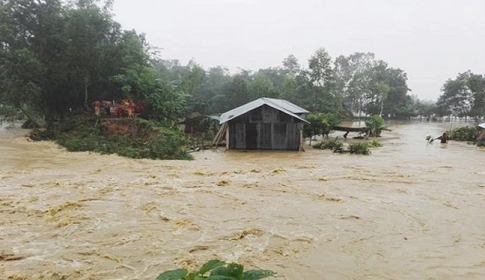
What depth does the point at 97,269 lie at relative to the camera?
498cm

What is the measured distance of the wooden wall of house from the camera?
17969 millimetres

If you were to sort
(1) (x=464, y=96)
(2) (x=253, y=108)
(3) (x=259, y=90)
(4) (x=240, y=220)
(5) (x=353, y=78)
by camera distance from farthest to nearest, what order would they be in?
(5) (x=353, y=78) < (1) (x=464, y=96) < (3) (x=259, y=90) < (2) (x=253, y=108) < (4) (x=240, y=220)

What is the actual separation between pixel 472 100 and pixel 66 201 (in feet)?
148

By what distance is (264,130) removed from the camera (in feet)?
59.5

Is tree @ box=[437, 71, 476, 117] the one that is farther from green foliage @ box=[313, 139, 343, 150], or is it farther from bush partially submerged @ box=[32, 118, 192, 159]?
bush partially submerged @ box=[32, 118, 192, 159]

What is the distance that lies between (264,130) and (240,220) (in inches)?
439

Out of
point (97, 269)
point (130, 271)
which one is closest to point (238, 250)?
point (130, 271)

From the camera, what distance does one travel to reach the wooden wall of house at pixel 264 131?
707 inches

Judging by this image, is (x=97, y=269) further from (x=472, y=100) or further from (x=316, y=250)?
(x=472, y=100)

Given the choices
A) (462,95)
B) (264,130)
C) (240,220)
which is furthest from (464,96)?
(240,220)

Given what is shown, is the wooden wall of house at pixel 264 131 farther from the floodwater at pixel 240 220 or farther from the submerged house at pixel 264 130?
the floodwater at pixel 240 220

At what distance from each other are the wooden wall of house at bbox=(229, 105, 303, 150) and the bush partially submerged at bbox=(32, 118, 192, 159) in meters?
2.58

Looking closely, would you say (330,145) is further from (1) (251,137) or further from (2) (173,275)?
(2) (173,275)

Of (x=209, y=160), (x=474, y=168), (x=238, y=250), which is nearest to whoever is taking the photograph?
(x=238, y=250)
